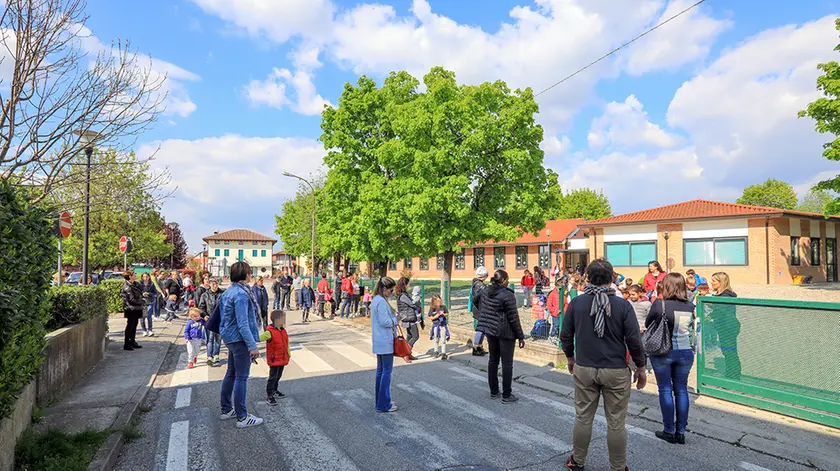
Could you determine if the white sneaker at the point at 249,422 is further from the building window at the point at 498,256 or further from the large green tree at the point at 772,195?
the large green tree at the point at 772,195

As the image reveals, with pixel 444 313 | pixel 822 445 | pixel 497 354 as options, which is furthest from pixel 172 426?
pixel 822 445

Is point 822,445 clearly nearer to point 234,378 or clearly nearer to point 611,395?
point 611,395

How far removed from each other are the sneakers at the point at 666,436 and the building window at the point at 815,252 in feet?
103

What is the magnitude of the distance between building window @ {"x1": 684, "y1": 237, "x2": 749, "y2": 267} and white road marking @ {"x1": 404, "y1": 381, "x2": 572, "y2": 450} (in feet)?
88.5

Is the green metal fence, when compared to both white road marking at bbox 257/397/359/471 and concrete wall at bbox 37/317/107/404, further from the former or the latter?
concrete wall at bbox 37/317/107/404

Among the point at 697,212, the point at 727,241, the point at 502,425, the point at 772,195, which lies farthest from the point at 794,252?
the point at 772,195

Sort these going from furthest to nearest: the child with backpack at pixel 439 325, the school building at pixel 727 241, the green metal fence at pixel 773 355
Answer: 1. the school building at pixel 727 241
2. the child with backpack at pixel 439 325
3. the green metal fence at pixel 773 355

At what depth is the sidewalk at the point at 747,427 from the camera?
16.0 ft

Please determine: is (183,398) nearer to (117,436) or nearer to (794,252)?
(117,436)

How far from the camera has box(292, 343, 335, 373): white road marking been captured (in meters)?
9.07

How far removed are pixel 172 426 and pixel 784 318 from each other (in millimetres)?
7620

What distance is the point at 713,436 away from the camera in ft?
17.5

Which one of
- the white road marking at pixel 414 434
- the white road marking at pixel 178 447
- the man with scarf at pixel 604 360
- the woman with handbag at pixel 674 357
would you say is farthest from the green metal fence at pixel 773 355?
the white road marking at pixel 178 447

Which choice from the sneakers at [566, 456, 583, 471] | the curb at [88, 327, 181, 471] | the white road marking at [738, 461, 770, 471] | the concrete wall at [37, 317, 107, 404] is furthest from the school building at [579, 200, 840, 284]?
the concrete wall at [37, 317, 107, 404]
